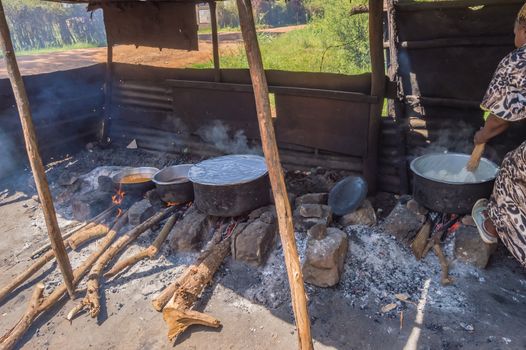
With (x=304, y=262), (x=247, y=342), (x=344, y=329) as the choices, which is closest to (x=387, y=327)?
(x=344, y=329)

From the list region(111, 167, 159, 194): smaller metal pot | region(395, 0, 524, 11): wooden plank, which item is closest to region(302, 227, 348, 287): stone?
region(111, 167, 159, 194): smaller metal pot

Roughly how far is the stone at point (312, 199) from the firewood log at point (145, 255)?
169 centimetres

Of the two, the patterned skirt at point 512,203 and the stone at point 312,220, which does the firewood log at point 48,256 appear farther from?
the patterned skirt at point 512,203

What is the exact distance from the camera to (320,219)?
14.6 feet

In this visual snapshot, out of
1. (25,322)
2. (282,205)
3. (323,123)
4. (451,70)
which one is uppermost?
(451,70)

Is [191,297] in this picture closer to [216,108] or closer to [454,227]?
[454,227]

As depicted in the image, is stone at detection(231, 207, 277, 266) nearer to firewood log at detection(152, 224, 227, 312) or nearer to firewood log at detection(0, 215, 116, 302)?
firewood log at detection(152, 224, 227, 312)

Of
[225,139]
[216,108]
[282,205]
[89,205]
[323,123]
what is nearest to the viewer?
[282,205]

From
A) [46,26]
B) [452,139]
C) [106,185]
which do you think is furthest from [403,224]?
[46,26]

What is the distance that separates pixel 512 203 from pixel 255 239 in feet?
8.08

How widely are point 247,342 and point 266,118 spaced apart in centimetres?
206

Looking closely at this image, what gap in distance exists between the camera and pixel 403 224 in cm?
429

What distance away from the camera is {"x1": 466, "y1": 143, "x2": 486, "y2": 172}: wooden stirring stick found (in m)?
3.77

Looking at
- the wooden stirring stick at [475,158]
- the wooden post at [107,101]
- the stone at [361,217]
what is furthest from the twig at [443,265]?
the wooden post at [107,101]
